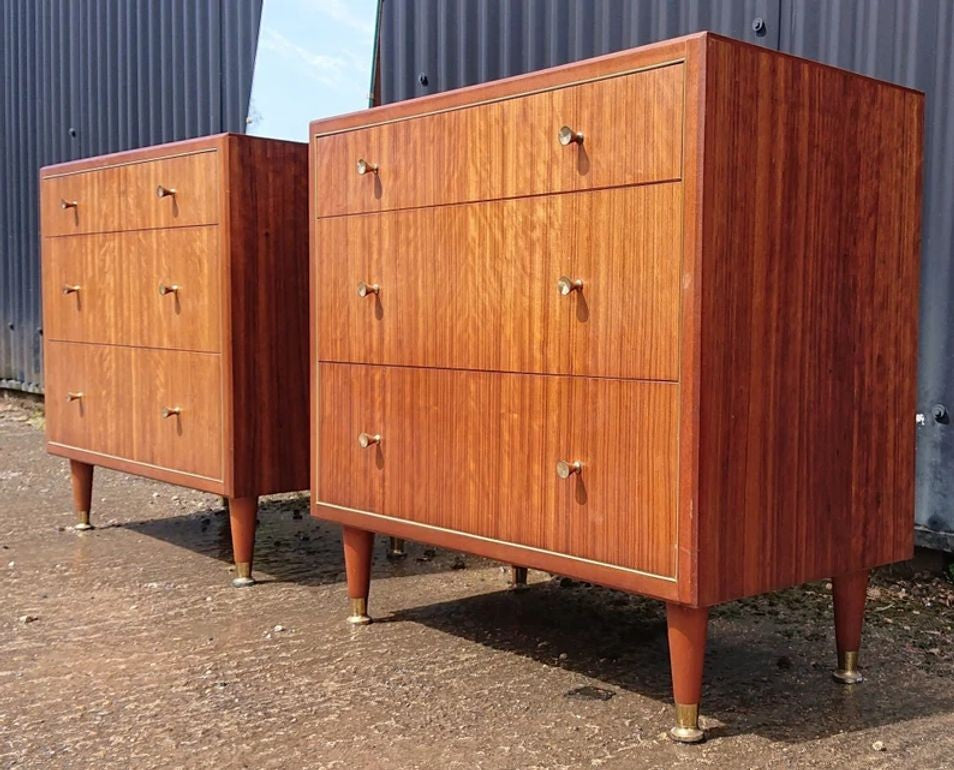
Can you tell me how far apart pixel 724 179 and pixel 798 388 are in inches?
A: 18.4

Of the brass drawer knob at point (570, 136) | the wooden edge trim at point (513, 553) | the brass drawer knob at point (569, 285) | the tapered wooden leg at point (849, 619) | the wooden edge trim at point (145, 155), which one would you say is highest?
the wooden edge trim at point (145, 155)

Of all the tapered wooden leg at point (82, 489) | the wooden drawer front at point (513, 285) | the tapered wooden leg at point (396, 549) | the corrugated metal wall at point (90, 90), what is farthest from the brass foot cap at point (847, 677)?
the corrugated metal wall at point (90, 90)

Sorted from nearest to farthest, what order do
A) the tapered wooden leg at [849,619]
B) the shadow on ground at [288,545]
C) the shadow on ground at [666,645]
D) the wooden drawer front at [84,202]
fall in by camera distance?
1. the shadow on ground at [666,645]
2. the tapered wooden leg at [849,619]
3. the shadow on ground at [288,545]
4. the wooden drawer front at [84,202]

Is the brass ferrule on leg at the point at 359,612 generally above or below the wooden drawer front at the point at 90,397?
below

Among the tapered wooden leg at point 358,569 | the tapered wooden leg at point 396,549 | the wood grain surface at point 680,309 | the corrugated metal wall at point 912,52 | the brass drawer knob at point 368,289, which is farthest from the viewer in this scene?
the tapered wooden leg at point 396,549

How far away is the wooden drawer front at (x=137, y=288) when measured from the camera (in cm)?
349

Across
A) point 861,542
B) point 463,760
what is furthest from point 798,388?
point 463,760

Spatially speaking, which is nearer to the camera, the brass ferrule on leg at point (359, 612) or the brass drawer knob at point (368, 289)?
the brass drawer knob at point (368, 289)

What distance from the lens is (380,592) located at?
136 inches

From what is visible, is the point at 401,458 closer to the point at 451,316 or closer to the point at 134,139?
the point at 451,316

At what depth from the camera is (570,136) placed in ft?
7.55

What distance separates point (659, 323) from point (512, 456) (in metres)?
0.52

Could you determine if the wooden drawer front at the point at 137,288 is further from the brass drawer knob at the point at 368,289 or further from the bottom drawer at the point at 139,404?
the brass drawer knob at the point at 368,289

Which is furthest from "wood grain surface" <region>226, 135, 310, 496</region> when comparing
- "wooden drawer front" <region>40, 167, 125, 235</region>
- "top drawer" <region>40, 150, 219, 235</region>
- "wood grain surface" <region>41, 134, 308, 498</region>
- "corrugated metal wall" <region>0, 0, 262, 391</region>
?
"corrugated metal wall" <region>0, 0, 262, 391</region>
